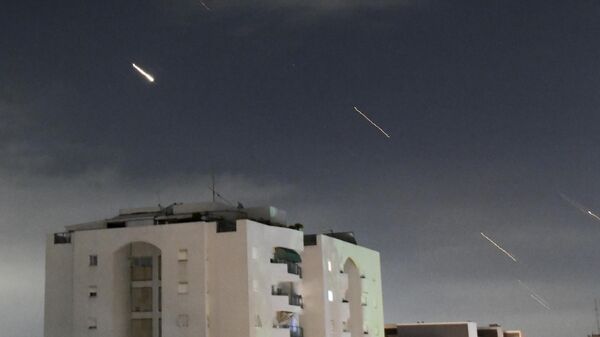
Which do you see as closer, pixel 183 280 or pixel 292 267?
pixel 183 280

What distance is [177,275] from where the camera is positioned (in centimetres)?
6131

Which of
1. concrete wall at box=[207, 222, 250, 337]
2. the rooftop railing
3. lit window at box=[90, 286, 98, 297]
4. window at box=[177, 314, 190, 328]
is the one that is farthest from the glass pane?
the rooftop railing

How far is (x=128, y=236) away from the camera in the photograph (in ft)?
206

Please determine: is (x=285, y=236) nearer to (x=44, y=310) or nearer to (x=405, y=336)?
(x=44, y=310)

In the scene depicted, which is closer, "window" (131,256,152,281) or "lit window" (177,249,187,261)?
"lit window" (177,249,187,261)

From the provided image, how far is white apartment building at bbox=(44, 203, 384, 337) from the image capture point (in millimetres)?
60875

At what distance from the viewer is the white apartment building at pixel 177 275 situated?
60.9 m

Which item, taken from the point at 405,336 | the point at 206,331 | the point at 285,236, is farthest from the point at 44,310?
the point at 405,336

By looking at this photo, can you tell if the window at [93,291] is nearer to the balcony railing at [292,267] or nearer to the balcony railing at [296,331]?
the balcony railing at [292,267]

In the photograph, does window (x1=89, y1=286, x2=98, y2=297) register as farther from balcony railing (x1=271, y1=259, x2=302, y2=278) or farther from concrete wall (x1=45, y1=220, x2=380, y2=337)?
balcony railing (x1=271, y1=259, x2=302, y2=278)

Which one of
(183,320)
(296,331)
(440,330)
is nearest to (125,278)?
(183,320)

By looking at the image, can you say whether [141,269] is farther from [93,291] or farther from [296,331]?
[296,331]

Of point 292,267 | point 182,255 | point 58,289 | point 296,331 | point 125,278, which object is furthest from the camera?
point 296,331

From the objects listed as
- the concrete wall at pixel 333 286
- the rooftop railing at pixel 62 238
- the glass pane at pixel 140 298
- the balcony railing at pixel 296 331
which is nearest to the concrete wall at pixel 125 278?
the glass pane at pixel 140 298
